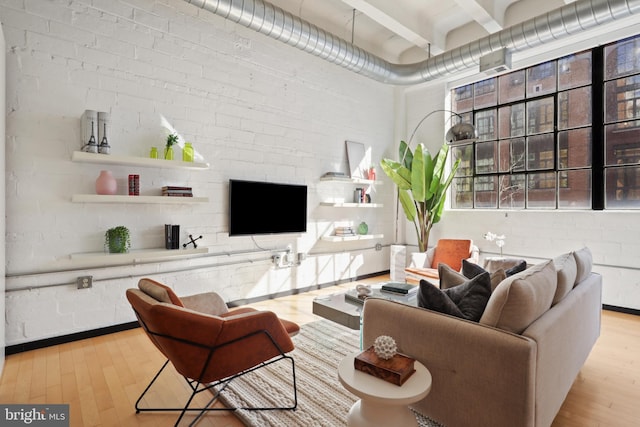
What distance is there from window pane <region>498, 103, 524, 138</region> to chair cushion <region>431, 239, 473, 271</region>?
5.91 ft

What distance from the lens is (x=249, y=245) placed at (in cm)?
422

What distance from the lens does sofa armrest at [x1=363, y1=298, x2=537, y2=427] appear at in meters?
1.42

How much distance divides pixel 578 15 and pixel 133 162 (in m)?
4.58

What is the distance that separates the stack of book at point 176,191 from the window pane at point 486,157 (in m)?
4.17

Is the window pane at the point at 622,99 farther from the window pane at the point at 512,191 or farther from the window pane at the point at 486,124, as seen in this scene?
the window pane at the point at 486,124

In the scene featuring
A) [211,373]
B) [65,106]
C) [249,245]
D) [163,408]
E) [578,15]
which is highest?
[578,15]

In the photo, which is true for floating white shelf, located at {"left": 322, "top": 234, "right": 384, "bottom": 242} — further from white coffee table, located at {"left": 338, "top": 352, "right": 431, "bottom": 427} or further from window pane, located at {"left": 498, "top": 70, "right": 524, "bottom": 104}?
white coffee table, located at {"left": 338, "top": 352, "right": 431, "bottom": 427}

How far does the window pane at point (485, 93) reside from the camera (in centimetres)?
511

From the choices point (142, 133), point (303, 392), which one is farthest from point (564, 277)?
point (142, 133)

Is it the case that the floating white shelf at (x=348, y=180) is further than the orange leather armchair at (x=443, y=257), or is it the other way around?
the floating white shelf at (x=348, y=180)

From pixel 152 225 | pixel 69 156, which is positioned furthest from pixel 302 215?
pixel 69 156

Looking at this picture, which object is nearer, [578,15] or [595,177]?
[578,15]

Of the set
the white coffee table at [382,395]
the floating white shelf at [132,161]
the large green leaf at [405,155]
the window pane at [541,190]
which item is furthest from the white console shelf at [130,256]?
the window pane at [541,190]

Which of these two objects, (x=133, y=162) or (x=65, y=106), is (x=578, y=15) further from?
(x=65, y=106)
